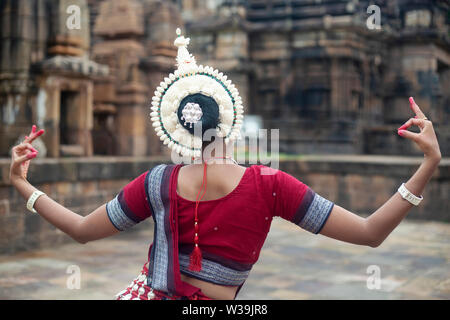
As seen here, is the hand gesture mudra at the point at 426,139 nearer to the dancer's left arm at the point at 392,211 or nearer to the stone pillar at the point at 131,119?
the dancer's left arm at the point at 392,211

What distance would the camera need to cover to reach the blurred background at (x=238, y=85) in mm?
8477

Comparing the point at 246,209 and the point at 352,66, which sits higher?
the point at 352,66

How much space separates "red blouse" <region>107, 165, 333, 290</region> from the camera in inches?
86.6

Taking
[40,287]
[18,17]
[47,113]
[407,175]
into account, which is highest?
[18,17]

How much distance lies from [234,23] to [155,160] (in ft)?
35.8

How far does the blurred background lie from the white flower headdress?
203 inches

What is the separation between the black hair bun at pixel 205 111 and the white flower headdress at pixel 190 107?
1cm

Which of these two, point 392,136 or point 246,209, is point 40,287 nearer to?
point 246,209

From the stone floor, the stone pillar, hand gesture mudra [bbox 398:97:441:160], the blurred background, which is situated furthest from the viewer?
the stone pillar

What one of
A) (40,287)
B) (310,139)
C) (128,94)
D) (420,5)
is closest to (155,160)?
(128,94)

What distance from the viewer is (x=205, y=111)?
2240 mm

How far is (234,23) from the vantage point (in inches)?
756

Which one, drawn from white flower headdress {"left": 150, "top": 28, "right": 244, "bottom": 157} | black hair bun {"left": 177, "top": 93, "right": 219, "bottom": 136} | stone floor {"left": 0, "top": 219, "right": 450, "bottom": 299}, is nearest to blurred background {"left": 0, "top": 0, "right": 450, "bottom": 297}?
stone floor {"left": 0, "top": 219, "right": 450, "bottom": 299}

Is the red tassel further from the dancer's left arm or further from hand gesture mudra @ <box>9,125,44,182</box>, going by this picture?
hand gesture mudra @ <box>9,125,44,182</box>
